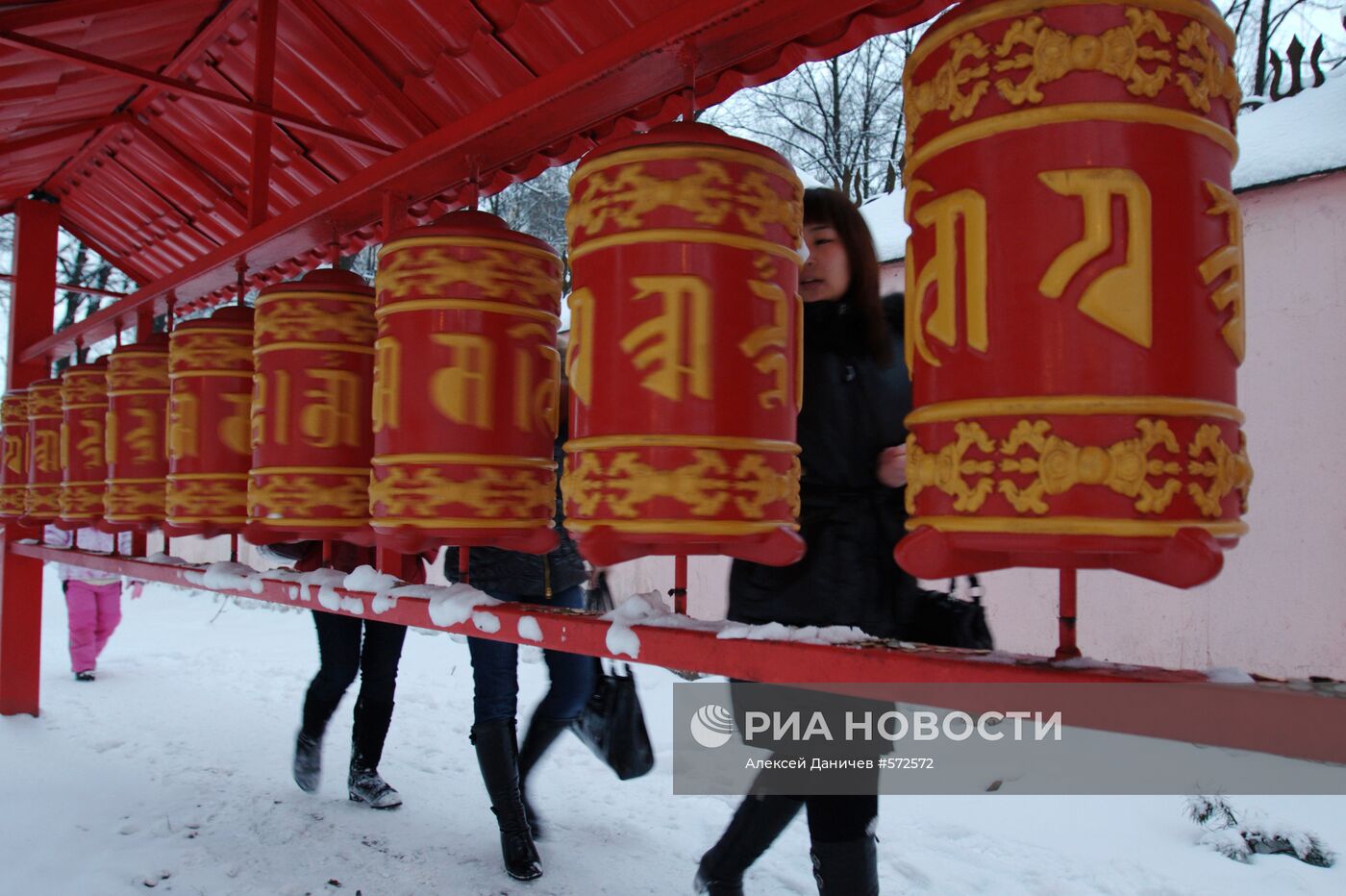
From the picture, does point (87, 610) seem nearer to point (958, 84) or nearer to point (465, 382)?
point (465, 382)

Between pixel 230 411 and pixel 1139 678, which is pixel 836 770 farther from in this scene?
pixel 230 411

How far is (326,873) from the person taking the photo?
88.5 inches

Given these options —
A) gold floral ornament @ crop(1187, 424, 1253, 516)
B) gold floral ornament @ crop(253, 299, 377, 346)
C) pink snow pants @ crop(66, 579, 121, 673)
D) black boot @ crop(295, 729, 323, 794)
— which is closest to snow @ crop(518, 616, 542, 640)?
gold floral ornament @ crop(253, 299, 377, 346)

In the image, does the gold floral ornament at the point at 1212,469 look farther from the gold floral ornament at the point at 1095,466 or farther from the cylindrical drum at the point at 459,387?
the cylindrical drum at the point at 459,387

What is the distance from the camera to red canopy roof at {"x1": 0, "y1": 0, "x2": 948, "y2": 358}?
1305 mm

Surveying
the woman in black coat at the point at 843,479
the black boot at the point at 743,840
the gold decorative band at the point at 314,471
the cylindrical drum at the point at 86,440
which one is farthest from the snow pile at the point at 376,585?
the cylindrical drum at the point at 86,440

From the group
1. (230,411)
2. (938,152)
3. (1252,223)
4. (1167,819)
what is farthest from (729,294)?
(1252,223)

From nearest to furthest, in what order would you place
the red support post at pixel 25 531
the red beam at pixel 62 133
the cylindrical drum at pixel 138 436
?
the cylindrical drum at pixel 138 436
the red beam at pixel 62 133
the red support post at pixel 25 531

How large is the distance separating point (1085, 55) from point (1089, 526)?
0.38m

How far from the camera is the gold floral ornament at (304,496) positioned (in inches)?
64.9

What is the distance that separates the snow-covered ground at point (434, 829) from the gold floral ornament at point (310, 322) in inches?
50.6

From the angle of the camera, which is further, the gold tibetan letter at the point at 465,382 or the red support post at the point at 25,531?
the red support post at the point at 25,531

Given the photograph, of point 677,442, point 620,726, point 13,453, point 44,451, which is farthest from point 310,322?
point 13,453

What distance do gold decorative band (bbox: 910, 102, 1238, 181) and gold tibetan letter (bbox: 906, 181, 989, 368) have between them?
57mm
